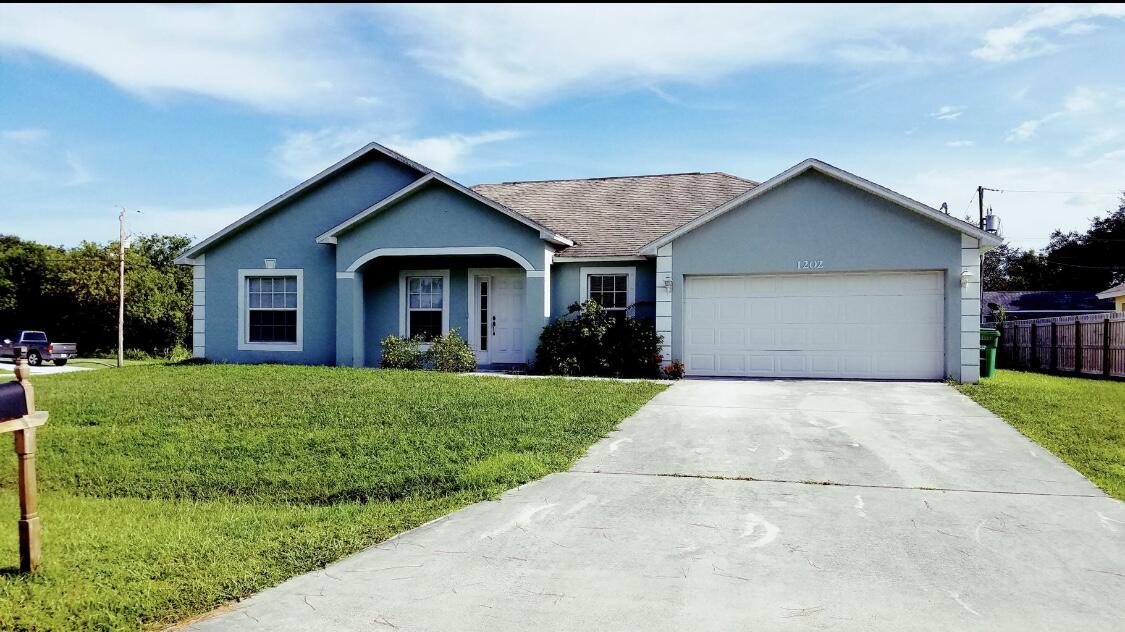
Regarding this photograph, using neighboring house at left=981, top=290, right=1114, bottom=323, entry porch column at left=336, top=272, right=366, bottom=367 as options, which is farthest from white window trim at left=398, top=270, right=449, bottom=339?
neighboring house at left=981, top=290, right=1114, bottom=323

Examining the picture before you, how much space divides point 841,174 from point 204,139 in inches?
Answer: 535

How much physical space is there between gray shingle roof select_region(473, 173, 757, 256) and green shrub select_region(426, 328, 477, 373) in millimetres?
3149

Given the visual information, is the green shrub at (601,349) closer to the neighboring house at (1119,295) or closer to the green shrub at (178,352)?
the neighboring house at (1119,295)

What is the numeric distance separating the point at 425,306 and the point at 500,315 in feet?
5.94

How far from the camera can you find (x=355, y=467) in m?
8.12

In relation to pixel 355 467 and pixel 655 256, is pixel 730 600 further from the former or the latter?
pixel 655 256

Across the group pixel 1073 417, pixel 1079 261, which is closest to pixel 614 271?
pixel 1073 417

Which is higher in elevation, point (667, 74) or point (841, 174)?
point (667, 74)

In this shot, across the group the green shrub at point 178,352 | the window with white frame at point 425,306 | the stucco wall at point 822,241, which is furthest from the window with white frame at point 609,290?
the green shrub at point 178,352

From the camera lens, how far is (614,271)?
17.0 meters

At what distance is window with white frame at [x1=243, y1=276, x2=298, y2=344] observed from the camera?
1808 centimetres

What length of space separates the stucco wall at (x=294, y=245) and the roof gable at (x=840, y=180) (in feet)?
22.1

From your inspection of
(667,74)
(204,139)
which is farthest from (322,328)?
(667,74)

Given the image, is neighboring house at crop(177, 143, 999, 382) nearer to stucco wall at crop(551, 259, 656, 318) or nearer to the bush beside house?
stucco wall at crop(551, 259, 656, 318)
